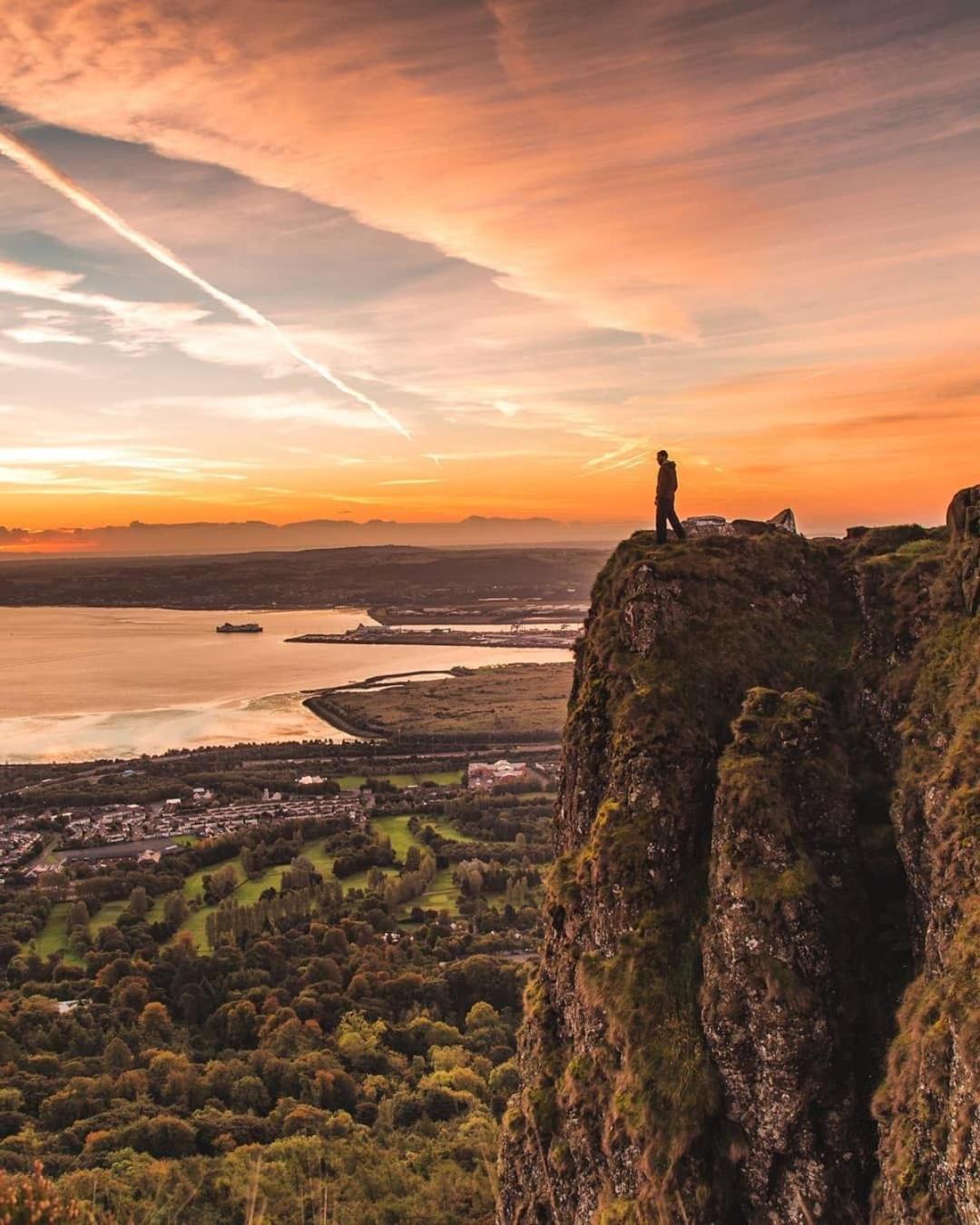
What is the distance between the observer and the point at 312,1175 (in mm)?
32906

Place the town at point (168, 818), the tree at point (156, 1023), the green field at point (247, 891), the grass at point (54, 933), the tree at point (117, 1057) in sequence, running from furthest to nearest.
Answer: the town at point (168, 818) < the green field at point (247, 891) < the grass at point (54, 933) < the tree at point (156, 1023) < the tree at point (117, 1057)

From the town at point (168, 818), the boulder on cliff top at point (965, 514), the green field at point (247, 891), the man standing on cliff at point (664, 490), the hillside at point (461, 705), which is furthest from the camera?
the hillside at point (461, 705)

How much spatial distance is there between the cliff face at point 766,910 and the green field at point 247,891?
4955 centimetres

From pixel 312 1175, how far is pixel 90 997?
2304cm

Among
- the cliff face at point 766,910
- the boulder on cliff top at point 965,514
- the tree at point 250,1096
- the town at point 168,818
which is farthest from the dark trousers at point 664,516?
the town at point 168,818

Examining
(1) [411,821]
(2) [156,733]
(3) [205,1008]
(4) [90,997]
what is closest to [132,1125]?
(3) [205,1008]

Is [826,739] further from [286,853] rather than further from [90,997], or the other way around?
[286,853]

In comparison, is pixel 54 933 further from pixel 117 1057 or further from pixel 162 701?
pixel 162 701

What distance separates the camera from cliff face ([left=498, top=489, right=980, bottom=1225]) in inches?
492

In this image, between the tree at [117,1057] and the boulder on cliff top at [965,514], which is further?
the tree at [117,1057]

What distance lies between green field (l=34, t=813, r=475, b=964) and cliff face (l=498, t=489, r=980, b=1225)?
1951 inches

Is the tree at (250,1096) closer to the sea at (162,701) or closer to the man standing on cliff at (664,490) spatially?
the man standing on cliff at (664,490)

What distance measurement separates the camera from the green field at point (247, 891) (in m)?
62.2

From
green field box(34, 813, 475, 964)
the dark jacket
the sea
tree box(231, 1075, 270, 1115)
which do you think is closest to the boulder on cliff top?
the dark jacket
